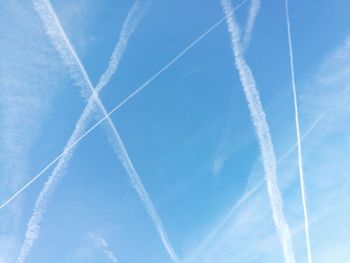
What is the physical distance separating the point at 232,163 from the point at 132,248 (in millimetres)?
1640

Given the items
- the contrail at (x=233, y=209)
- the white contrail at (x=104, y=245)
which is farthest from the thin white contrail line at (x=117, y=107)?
the contrail at (x=233, y=209)

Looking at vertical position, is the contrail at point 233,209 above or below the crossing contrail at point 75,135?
below

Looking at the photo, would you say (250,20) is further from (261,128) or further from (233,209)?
(233,209)

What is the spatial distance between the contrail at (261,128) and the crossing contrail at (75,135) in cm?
126

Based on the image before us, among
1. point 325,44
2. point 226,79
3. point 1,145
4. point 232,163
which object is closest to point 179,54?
point 226,79

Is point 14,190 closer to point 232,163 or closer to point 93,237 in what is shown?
point 93,237

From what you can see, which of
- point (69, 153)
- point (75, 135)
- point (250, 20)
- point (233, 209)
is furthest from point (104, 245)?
point (250, 20)

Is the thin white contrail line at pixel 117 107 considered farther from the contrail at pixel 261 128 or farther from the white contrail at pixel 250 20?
the contrail at pixel 261 128

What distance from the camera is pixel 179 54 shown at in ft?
17.1

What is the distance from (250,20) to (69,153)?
108 inches

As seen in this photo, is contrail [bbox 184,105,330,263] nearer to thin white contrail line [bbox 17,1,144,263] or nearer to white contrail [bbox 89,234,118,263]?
white contrail [bbox 89,234,118,263]

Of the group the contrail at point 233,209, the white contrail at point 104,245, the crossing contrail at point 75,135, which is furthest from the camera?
the contrail at point 233,209

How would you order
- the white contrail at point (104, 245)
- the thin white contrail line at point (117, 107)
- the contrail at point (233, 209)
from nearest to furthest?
the thin white contrail line at point (117, 107) → the white contrail at point (104, 245) → the contrail at point (233, 209)

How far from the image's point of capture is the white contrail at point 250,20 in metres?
5.30
